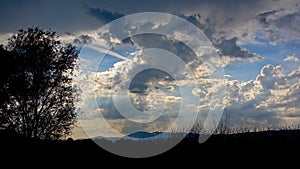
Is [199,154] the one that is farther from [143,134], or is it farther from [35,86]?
[35,86]

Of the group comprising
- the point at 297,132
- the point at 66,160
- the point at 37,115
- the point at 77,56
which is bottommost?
the point at 66,160

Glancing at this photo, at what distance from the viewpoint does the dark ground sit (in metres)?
19.1

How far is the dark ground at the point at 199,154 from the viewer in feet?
62.5

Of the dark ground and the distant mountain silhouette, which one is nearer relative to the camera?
the dark ground

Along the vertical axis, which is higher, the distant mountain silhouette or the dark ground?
the distant mountain silhouette

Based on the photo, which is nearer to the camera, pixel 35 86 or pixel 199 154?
pixel 199 154

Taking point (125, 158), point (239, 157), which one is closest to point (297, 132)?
point (239, 157)

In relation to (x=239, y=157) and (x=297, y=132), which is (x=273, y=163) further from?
→ (x=297, y=132)

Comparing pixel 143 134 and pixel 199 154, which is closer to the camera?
pixel 199 154

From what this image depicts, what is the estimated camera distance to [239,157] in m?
19.7

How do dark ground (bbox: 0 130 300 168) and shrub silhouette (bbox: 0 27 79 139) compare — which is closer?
dark ground (bbox: 0 130 300 168)

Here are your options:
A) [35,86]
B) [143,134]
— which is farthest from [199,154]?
[35,86]

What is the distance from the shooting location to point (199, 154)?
70.9ft

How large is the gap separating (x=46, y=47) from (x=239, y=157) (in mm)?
30246
